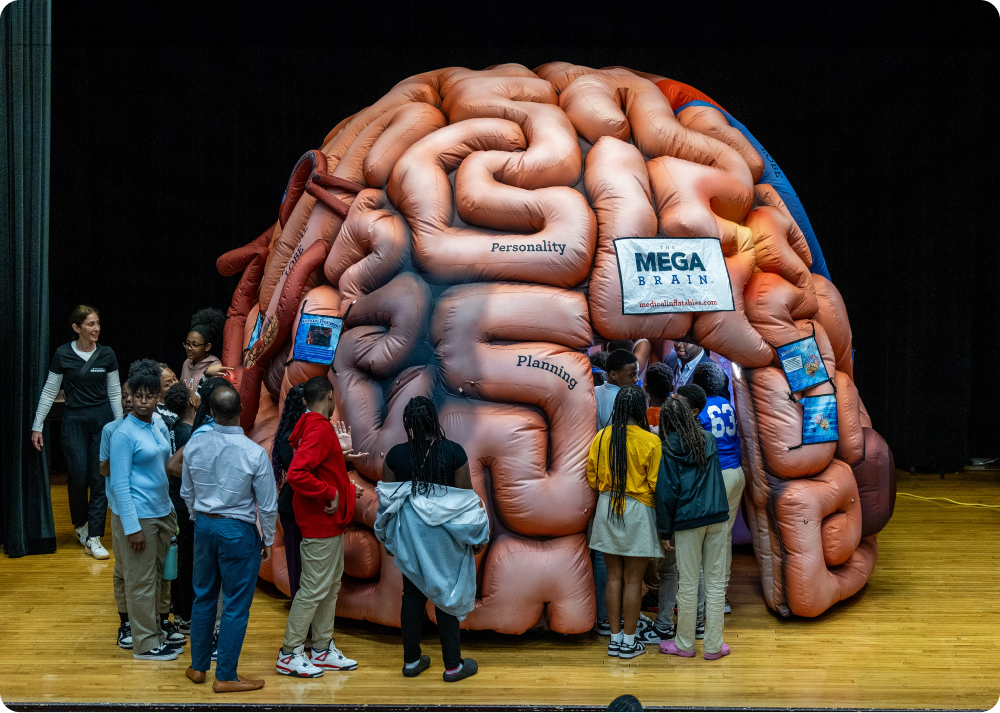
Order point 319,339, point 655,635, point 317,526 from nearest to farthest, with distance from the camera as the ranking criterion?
point 317,526
point 655,635
point 319,339

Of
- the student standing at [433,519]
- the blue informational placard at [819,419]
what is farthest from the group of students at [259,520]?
the blue informational placard at [819,419]

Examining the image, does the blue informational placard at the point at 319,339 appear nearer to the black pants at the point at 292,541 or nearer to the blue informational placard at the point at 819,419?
the black pants at the point at 292,541

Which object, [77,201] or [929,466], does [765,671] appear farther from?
[77,201]

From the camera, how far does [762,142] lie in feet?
24.2

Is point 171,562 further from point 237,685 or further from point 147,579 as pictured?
point 237,685

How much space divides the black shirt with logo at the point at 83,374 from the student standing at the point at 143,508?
185 cm

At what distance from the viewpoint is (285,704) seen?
341 centimetres

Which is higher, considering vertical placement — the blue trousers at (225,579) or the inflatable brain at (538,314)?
the inflatable brain at (538,314)

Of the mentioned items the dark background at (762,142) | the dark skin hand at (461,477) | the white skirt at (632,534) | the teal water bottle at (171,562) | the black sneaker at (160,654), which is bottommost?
the black sneaker at (160,654)

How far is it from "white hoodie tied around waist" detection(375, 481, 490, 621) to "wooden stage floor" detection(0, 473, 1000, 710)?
39 cm

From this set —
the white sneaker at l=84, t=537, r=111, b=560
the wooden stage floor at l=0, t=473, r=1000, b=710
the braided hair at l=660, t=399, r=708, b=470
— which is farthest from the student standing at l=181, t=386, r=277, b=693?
the white sneaker at l=84, t=537, r=111, b=560

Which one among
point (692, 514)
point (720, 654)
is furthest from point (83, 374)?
point (720, 654)

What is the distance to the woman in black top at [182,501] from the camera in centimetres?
395

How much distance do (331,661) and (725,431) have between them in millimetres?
1989
